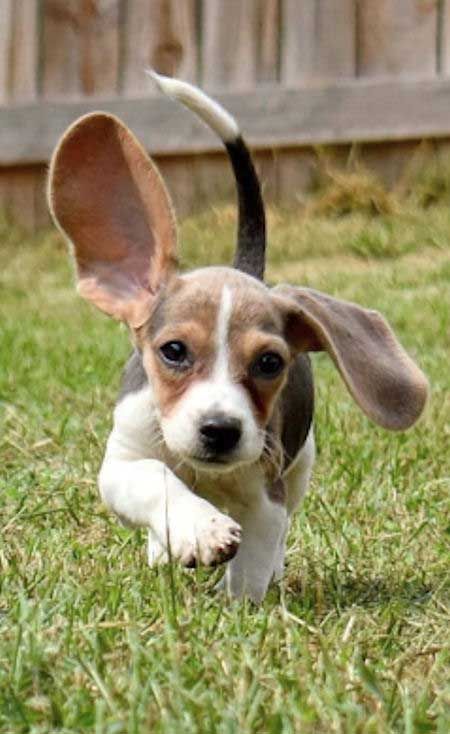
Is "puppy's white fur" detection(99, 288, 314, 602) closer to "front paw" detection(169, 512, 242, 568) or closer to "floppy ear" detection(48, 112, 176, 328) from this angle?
"front paw" detection(169, 512, 242, 568)

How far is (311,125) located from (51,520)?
19.8 ft

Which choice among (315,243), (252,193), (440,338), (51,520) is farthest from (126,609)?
(315,243)

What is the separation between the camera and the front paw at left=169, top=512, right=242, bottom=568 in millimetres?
3445

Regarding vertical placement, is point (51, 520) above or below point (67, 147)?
below

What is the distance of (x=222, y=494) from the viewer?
12.9ft

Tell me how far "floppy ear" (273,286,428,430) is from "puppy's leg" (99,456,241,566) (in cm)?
40

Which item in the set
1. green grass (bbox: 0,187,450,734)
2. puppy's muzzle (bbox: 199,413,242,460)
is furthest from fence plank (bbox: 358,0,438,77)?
puppy's muzzle (bbox: 199,413,242,460)

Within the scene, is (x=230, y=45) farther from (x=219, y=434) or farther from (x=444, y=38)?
(x=219, y=434)

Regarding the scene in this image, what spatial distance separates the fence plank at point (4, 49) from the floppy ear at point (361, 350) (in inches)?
279

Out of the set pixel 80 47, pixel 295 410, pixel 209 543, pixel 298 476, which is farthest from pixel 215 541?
pixel 80 47

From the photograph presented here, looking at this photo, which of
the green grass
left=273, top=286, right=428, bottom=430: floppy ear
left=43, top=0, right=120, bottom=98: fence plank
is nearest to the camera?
the green grass

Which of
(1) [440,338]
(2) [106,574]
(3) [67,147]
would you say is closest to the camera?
(2) [106,574]

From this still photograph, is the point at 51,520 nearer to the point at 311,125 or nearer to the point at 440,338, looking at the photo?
the point at 440,338

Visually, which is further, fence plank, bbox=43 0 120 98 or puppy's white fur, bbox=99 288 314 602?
fence plank, bbox=43 0 120 98
